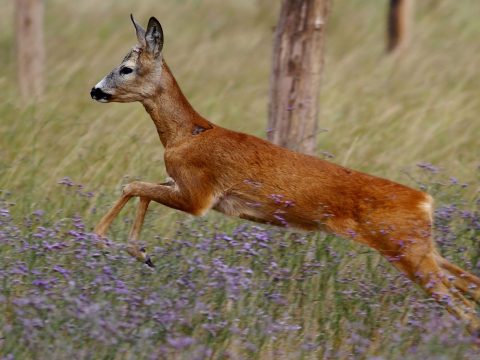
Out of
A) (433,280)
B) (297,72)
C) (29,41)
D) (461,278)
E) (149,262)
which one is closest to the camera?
(433,280)

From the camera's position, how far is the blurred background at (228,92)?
859cm

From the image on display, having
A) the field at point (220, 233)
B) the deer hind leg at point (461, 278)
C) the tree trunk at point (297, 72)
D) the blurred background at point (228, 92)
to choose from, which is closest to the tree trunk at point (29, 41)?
the blurred background at point (228, 92)

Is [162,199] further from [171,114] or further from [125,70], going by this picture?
[125,70]

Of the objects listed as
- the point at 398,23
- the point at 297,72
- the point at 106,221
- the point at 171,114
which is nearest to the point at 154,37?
the point at 171,114

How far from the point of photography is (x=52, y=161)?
8672mm

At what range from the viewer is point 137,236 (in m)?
6.56

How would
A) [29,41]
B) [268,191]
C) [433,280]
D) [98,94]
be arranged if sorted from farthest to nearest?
[29,41] → [98,94] → [268,191] → [433,280]

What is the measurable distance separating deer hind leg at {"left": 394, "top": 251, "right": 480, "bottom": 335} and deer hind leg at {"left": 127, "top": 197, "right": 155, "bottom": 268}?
1.35m

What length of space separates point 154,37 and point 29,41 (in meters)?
5.92

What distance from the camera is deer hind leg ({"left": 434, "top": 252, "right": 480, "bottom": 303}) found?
6.21m

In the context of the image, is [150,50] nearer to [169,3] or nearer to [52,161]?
[52,161]

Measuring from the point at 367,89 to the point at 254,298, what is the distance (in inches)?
265

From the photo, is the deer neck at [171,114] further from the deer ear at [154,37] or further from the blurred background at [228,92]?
the blurred background at [228,92]

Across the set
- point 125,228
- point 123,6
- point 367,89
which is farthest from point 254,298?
point 123,6
